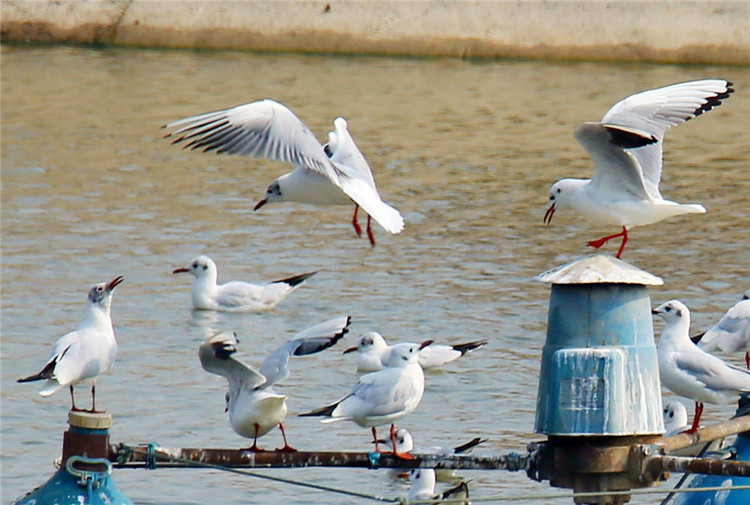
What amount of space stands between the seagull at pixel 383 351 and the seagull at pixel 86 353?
1433mm

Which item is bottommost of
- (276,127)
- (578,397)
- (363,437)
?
(363,437)

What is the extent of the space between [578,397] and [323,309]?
5376mm

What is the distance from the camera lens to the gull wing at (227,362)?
18.5ft

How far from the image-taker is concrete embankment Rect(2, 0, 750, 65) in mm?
21359

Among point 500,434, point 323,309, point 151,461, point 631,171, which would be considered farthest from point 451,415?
point 151,461

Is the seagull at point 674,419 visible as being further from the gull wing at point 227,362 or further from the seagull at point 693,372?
the gull wing at point 227,362

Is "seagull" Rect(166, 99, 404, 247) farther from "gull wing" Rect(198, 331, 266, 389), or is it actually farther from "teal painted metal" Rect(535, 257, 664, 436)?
"teal painted metal" Rect(535, 257, 664, 436)

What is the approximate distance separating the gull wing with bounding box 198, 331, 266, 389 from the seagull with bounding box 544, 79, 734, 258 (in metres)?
2.03

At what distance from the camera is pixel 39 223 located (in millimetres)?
12352

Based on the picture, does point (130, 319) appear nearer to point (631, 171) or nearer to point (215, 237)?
point (215, 237)

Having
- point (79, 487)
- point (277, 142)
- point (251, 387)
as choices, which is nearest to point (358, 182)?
point (277, 142)

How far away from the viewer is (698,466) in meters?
4.65

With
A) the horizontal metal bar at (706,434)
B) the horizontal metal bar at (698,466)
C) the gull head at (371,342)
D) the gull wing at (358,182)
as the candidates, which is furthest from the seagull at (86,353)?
the horizontal metal bar at (698,466)

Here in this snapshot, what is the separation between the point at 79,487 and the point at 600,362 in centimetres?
156
